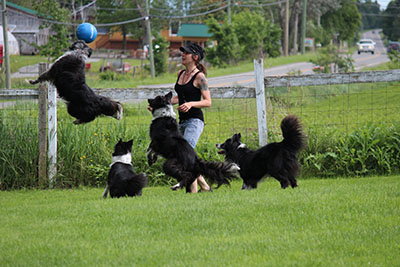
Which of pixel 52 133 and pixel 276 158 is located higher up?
pixel 52 133

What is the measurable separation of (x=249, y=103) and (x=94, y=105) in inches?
256

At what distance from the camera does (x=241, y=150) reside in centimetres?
838

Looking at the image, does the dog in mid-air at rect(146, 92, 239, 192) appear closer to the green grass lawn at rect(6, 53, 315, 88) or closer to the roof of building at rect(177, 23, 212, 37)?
the green grass lawn at rect(6, 53, 315, 88)

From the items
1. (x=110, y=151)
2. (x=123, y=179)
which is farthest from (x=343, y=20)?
(x=123, y=179)

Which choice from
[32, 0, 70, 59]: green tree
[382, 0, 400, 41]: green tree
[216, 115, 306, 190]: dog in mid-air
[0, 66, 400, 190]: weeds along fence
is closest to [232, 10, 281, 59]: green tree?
[32, 0, 70, 59]: green tree

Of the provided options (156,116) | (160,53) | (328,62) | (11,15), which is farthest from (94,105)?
(11,15)

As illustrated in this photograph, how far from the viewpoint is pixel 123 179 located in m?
7.51

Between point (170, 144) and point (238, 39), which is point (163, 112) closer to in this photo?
point (170, 144)

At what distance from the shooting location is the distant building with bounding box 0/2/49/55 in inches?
2146

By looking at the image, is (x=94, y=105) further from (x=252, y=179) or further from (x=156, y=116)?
(x=252, y=179)

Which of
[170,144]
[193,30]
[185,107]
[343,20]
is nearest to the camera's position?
[185,107]

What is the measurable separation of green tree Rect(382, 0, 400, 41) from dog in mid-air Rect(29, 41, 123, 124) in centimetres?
9414

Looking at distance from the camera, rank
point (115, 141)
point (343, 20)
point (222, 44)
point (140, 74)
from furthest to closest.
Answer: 1. point (343, 20)
2. point (222, 44)
3. point (140, 74)
4. point (115, 141)

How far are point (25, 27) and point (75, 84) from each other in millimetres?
53928
